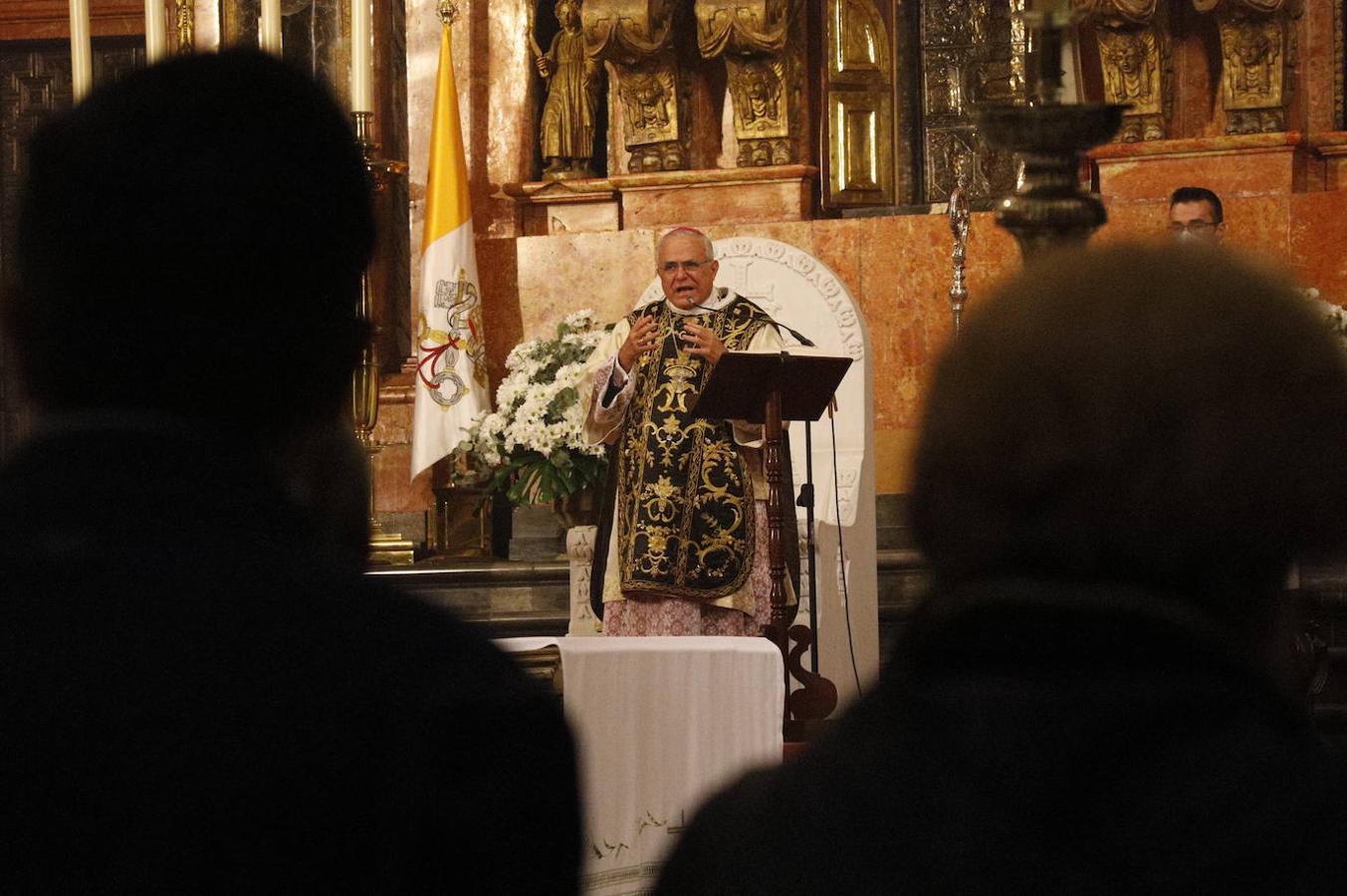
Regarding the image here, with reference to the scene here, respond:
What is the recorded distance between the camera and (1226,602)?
1186 millimetres

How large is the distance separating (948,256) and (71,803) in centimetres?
796

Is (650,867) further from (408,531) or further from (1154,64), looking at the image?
(1154,64)

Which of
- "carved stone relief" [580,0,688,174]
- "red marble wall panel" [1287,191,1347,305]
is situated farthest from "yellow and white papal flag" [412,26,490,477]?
"red marble wall panel" [1287,191,1347,305]

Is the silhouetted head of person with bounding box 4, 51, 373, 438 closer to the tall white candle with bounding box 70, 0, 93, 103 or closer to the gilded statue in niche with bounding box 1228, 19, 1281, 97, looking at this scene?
the tall white candle with bounding box 70, 0, 93, 103

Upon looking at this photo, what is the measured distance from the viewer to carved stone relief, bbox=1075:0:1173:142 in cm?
921

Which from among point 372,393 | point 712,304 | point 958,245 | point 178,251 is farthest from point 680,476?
point 178,251

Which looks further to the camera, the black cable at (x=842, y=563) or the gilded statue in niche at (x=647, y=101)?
the gilded statue in niche at (x=647, y=101)

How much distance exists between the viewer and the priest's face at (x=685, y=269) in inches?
288

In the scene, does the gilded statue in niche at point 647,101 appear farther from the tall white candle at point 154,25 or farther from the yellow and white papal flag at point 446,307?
the tall white candle at point 154,25

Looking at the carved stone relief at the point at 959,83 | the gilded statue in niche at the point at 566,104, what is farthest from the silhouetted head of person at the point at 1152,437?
the carved stone relief at the point at 959,83

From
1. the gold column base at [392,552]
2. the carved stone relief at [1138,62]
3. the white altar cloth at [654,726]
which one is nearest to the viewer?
the white altar cloth at [654,726]

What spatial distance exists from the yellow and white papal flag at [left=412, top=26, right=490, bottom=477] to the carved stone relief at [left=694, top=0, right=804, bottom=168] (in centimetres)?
128

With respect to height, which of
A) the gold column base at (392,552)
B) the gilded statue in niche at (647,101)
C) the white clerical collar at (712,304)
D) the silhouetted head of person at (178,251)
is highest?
the gilded statue in niche at (647,101)

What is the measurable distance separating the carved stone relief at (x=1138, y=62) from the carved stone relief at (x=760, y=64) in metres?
1.37
